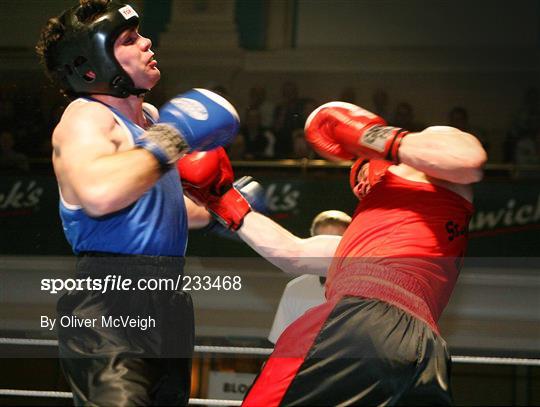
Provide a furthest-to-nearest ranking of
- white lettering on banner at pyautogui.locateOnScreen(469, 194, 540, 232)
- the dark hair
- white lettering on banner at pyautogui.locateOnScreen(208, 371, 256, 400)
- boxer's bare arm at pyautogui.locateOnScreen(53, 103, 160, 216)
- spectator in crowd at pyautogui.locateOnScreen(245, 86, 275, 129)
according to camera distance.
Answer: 1. white lettering on banner at pyautogui.locateOnScreen(208, 371, 256, 400)
2. white lettering on banner at pyautogui.locateOnScreen(469, 194, 540, 232)
3. spectator in crowd at pyautogui.locateOnScreen(245, 86, 275, 129)
4. the dark hair
5. boxer's bare arm at pyautogui.locateOnScreen(53, 103, 160, 216)

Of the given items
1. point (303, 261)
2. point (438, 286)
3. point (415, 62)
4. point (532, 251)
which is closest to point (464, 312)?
point (532, 251)

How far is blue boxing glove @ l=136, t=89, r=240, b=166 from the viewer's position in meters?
1.87

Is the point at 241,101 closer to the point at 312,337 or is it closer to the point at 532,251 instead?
the point at 532,251

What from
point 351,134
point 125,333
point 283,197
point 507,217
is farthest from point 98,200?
point 507,217

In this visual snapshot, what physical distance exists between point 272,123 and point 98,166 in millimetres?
1608

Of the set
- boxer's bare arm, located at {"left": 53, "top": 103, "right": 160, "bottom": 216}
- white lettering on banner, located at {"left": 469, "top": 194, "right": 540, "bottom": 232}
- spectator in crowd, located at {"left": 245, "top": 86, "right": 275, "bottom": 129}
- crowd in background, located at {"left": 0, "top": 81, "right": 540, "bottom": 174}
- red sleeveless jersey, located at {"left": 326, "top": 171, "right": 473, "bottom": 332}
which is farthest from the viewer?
white lettering on banner, located at {"left": 469, "top": 194, "right": 540, "bottom": 232}

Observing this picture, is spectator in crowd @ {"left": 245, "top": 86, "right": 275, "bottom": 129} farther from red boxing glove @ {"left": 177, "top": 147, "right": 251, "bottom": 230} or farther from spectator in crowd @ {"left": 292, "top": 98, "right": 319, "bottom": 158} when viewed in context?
red boxing glove @ {"left": 177, "top": 147, "right": 251, "bottom": 230}

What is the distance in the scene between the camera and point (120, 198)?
1.82 meters

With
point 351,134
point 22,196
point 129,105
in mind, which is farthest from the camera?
point 22,196

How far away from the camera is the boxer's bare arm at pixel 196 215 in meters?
2.27

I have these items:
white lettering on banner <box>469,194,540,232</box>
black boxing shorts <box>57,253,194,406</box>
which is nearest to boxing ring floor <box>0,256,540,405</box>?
white lettering on banner <box>469,194,540,232</box>

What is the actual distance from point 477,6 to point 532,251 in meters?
0.95

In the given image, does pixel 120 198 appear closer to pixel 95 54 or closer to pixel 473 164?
pixel 95 54

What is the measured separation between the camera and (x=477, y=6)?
323cm
